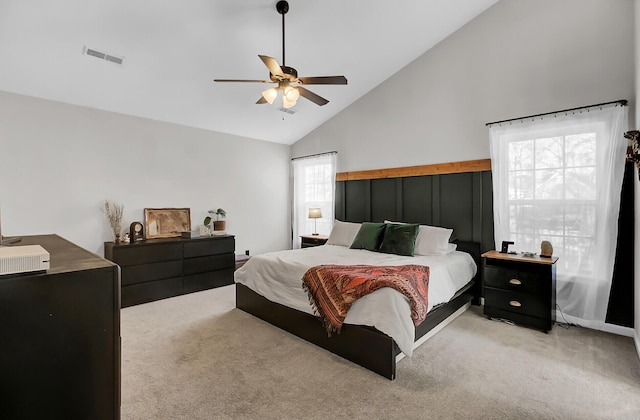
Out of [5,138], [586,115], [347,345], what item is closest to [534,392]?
[347,345]

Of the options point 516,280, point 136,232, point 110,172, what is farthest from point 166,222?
point 516,280

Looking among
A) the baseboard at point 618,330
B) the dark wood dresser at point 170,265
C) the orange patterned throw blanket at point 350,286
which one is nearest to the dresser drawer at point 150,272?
the dark wood dresser at point 170,265

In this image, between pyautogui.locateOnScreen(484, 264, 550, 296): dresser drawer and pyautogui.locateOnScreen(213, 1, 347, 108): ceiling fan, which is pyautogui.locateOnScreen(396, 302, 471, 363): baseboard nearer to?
pyautogui.locateOnScreen(484, 264, 550, 296): dresser drawer

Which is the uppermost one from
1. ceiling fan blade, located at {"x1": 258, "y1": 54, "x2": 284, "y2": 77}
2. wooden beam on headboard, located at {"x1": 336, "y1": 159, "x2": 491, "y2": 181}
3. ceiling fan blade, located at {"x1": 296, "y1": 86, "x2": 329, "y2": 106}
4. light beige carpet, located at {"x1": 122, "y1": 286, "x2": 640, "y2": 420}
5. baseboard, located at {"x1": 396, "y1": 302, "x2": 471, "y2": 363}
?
ceiling fan blade, located at {"x1": 258, "y1": 54, "x2": 284, "y2": 77}

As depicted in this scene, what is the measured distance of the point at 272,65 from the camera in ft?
8.36

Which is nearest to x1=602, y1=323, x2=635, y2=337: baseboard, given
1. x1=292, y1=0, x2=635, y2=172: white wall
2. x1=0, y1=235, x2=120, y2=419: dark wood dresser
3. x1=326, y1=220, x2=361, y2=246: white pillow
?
x1=292, y1=0, x2=635, y2=172: white wall

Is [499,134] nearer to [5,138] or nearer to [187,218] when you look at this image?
[187,218]

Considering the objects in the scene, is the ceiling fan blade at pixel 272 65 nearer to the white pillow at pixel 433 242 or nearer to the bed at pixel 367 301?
the bed at pixel 367 301

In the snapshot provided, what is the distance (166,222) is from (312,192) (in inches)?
103

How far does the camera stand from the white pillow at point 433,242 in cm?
375

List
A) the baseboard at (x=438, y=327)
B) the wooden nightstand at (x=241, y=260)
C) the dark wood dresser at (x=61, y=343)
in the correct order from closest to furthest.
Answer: the dark wood dresser at (x=61, y=343), the baseboard at (x=438, y=327), the wooden nightstand at (x=241, y=260)

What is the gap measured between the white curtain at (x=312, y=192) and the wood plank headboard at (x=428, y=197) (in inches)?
11.0

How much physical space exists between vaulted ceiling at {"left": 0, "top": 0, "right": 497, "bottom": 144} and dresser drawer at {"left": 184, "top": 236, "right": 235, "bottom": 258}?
1870 millimetres

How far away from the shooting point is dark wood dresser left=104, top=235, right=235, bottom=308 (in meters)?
3.91
